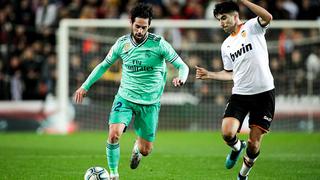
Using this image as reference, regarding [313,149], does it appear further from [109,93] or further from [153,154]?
[109,93]

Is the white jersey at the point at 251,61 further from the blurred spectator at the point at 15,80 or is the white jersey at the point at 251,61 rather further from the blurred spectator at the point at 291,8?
the blurred spectator at the point at 291,8

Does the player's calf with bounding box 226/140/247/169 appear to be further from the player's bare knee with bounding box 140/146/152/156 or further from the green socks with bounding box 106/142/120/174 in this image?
the green socks with bounding box 106/142/120/174

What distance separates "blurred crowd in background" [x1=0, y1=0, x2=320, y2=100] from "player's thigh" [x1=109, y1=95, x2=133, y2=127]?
1164 centimetres

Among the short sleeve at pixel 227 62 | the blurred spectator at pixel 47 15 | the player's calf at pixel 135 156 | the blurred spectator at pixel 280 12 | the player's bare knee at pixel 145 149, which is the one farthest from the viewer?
A: the blurred spectator at pixel 47 15

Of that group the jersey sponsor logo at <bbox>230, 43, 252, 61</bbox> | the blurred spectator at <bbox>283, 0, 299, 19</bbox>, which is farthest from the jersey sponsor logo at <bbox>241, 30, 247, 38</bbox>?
the blurred spectator at <bbox>283, 0, 299, 19</bbox>

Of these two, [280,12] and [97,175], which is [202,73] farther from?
[280,12]

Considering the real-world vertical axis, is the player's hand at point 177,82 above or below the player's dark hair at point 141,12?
below

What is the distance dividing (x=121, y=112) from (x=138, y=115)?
0.45 metres

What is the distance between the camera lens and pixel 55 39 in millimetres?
25438

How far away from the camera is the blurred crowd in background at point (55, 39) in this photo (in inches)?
911

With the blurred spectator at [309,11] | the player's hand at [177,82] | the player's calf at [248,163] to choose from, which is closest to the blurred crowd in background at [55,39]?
the blurred spectator at [309,11]

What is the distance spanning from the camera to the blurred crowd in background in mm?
23141

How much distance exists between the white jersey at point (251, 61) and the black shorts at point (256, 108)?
0.29 feet

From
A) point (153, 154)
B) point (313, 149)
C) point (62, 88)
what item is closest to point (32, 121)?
point (62, 88)
